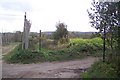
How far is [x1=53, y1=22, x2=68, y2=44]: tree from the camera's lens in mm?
37531

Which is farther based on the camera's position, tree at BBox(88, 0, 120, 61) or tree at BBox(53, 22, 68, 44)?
tree at BBox(53, 22, 68, 44)

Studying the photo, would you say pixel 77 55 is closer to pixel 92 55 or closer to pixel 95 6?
pixel 92 55

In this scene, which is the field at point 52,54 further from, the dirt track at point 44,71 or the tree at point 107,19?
the tree at point 107,19

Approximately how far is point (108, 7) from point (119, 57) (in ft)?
8.12

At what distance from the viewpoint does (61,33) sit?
38250mm

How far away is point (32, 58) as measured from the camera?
2453 cm

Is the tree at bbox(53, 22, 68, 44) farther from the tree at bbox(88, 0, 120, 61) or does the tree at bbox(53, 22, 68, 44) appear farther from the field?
the tree at bbox(88, 0, 120, 61)

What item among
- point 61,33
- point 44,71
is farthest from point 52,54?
point 61,33

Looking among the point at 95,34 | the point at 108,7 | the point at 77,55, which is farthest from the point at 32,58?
the point at 108,7

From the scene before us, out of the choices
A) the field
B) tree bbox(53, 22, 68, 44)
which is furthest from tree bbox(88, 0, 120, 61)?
tree bbox(53, 22, 68, 44)

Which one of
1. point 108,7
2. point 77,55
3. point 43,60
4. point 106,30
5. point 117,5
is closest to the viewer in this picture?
point 117,5

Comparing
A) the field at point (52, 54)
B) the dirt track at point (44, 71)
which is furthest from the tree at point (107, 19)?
the field at point (52, 54)

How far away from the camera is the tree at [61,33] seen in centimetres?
3753

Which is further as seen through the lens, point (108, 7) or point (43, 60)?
point (43, 60)
